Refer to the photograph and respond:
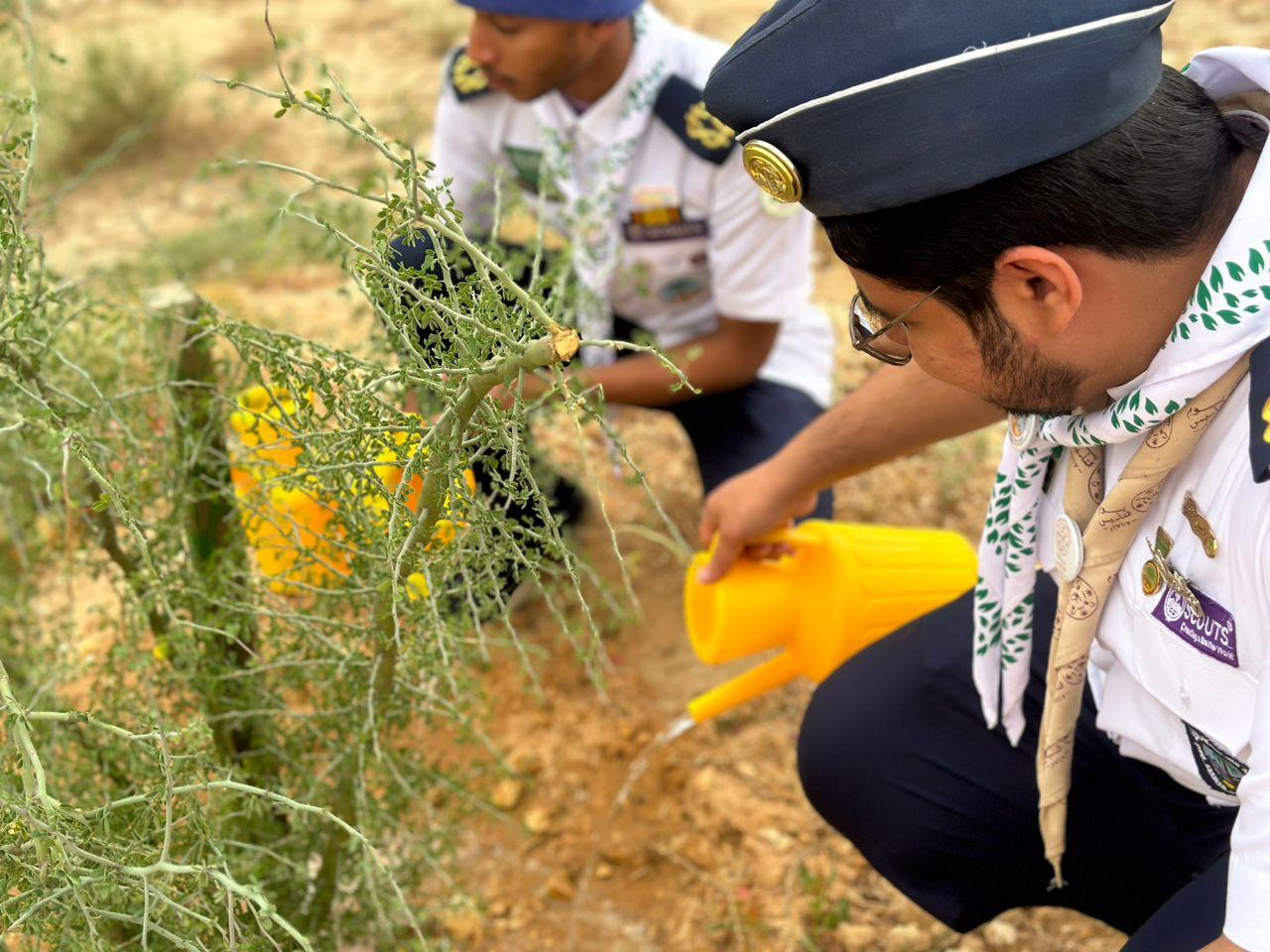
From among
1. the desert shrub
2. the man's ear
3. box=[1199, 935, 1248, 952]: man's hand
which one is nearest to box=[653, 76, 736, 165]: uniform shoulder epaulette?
the desert shrub

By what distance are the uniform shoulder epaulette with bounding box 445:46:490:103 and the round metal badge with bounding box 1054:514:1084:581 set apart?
1524mm

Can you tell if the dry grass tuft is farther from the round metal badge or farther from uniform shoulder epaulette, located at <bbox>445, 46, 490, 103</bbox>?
the round metal badge

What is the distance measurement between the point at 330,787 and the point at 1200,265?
1.23 metres

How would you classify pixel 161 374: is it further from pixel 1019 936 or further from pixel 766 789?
pixel 1019 936

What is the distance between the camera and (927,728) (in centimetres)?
169

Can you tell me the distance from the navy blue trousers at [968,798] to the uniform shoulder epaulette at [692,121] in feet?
3.15

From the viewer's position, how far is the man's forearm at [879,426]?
1701 mm

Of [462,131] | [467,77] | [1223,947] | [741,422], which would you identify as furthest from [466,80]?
[1223,947]

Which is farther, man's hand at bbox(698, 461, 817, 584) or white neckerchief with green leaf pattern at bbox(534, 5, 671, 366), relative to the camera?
white neckerchief with green leaf pattern at bbox(534, 5, 671, 366)

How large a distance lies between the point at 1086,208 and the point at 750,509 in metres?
0.79

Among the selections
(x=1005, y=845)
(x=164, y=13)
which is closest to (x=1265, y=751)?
(x=1005, y=845)

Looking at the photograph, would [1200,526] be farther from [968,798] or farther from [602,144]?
[602,144]

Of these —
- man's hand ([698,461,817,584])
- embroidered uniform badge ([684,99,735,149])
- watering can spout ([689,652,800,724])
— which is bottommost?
watering can spout ([689,652,800,724])

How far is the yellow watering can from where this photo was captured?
1.84m
